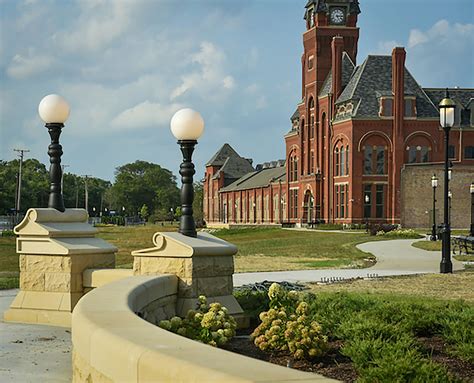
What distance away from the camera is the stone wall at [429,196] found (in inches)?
2522

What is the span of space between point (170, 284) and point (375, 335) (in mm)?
2697

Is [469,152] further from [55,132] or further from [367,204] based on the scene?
[55,132]

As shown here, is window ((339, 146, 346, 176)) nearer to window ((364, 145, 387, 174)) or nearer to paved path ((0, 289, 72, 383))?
window ((364, 145, 387, 174))

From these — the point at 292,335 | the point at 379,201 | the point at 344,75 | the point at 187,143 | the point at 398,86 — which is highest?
the point at 344,75

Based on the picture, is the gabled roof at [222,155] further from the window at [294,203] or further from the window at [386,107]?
the window at [386,107]

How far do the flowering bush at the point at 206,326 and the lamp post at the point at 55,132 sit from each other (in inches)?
176

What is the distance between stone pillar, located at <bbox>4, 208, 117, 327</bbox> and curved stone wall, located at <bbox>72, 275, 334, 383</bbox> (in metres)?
4.10

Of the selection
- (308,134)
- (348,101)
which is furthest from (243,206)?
(348,101)

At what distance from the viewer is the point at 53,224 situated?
37.4ft

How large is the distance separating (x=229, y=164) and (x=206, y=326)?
111 meters

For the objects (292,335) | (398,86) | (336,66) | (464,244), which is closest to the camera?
(292,335)

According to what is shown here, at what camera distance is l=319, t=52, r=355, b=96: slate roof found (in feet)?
237

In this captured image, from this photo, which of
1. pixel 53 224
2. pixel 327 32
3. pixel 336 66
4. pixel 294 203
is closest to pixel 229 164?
pixel 294 203

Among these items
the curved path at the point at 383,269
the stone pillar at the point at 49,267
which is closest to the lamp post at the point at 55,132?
the stone pillar at the point at 49,267
